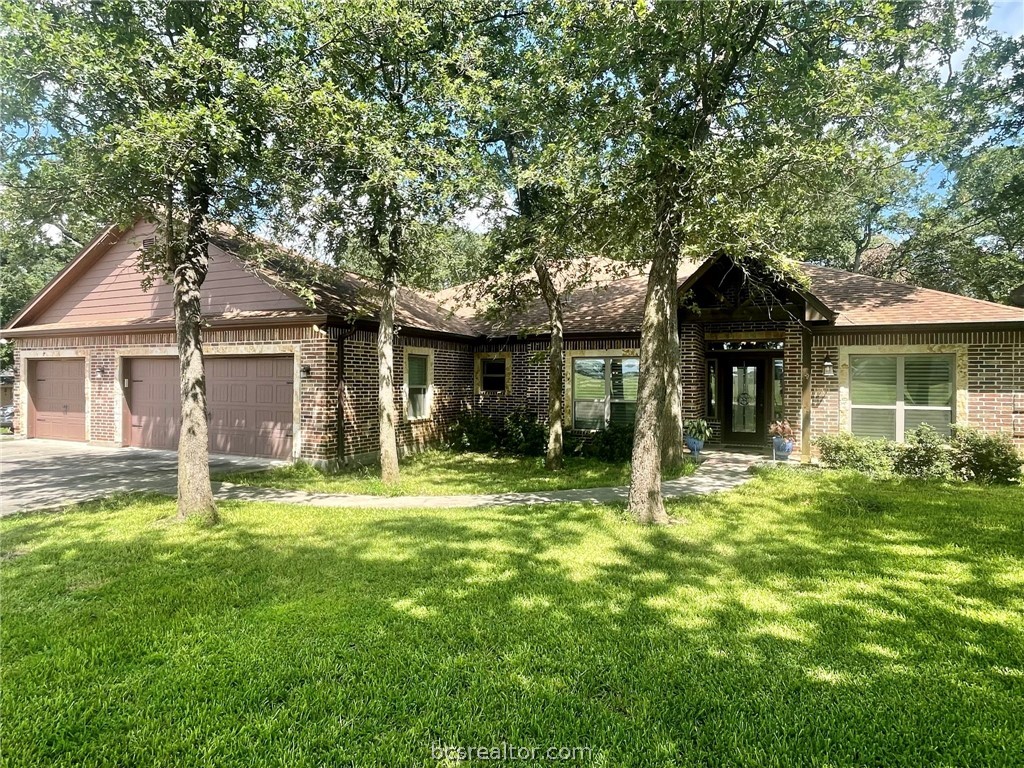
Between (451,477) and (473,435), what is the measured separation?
3793 mm

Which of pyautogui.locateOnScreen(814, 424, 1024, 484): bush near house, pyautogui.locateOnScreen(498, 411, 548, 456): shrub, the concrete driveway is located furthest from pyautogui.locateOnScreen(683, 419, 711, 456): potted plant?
the concrete driveway

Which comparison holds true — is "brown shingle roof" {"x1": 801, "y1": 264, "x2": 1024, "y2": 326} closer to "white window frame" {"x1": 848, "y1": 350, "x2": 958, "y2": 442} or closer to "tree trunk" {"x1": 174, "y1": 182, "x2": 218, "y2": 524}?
"white window frame" {"x1": 848, "y1": 350, "x2": 958, "y2": 442}

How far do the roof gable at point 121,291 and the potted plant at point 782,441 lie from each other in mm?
10936

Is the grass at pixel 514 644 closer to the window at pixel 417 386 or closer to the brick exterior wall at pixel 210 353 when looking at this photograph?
the brick exterior wall at pixel 210 353

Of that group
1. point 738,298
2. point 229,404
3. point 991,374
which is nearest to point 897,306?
point 991,374

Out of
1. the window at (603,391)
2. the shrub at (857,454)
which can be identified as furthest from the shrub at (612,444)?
the shrub at (857,454)

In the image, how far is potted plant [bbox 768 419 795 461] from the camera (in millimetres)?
10297

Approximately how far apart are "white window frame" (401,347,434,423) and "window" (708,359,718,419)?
6973mm

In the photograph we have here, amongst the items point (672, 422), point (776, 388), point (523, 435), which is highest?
point (776, 388)

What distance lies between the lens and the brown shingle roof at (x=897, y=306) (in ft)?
33.2

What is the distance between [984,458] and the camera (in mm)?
8969

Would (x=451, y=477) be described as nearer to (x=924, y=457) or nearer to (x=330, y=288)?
(x=330, y=288)

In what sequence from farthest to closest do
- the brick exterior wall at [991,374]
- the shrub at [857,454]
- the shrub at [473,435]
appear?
the shrub at [473,435] → the brick exterior wall at [991,374] → the shrub at [857,454]

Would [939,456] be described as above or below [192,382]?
below
